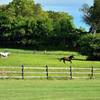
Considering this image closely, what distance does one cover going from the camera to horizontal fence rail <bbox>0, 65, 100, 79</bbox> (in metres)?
50.1

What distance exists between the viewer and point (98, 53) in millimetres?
84438

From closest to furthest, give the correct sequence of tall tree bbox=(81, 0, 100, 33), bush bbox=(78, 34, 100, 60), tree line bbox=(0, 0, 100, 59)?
bush bbox=(78, 34, 100, 60)
tree line bbox=(0, 0, 100, 59)
tall tree bbox=(81, 0, 100, 33)

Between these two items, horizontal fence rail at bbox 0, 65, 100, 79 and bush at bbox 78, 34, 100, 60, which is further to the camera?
bush at bbox 78, 34, 100, 60

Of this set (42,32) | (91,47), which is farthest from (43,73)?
(42,32)

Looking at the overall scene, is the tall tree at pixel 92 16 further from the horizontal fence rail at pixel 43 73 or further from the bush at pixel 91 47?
the horizontal fence rail at pixel 43 73

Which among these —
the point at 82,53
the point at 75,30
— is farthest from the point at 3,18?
the point at 82,53

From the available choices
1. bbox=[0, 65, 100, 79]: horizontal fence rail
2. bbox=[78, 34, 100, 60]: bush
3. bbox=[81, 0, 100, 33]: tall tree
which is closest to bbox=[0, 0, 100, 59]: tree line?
bbox=[81, 0, 100, 33]: tall tree

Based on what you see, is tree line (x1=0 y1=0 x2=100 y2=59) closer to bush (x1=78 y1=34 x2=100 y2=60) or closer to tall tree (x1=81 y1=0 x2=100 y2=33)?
tall tree (x1=81 y1=0 x2=100 y2=33)

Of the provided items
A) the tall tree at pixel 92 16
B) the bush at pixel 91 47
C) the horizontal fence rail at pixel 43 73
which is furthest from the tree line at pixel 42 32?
the horizontal fence rail at pixel 43 73

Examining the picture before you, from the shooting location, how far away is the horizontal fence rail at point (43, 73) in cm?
5008

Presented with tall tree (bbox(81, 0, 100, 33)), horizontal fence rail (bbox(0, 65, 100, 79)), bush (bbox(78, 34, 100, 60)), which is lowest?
horizontal fence rail (bbox(0, 65, 100, 79))

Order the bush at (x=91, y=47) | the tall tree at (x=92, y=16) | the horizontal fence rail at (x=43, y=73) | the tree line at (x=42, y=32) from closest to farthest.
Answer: the horizontal fence rail at (x=43, y=73) < the bush at (x=91, y=47) < the tree line at (x=42, y=32) < the tall tree at (x=92, y=16)

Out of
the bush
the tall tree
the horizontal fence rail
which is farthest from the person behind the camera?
the tall tree

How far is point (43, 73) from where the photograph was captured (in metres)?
52.2
